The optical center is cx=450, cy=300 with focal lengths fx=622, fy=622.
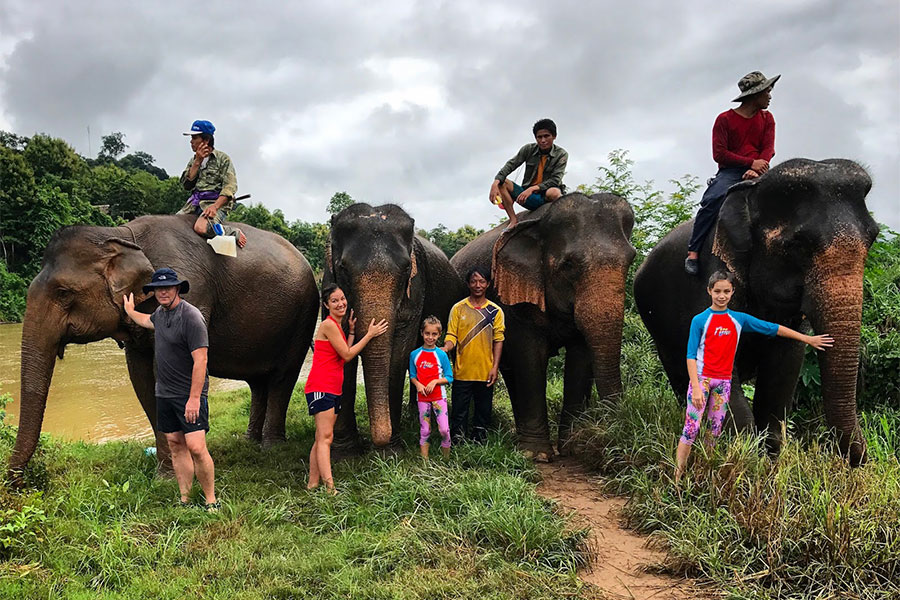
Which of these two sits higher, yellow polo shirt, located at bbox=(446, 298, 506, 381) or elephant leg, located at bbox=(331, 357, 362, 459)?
yellow polo shirt, located at bbox=(446, 298, 506, 381)

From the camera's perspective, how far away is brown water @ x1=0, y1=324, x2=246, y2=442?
958 cm

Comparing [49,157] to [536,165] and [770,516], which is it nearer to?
[536,165]

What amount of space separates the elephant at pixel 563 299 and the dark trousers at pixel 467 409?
1.21ft

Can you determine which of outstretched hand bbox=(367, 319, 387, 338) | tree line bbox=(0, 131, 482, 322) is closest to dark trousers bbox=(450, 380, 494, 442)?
outstretched hand bbox=(367, 319, 387, 338)

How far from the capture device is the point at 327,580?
3.33 meters

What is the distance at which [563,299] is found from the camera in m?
5.91

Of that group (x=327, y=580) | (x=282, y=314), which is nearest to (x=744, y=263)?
(x=327, y=580)

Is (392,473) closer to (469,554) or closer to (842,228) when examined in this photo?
(469,554)

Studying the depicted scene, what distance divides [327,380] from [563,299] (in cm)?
241

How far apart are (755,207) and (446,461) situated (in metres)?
3.10

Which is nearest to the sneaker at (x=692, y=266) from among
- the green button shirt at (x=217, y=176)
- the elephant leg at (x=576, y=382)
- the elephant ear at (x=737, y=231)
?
the elephant ear at (x=737, y=231)

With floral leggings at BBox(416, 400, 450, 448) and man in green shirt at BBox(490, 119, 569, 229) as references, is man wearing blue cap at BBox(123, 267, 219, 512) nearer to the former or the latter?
floral leggings at BBox(416, 400, 450, 448)

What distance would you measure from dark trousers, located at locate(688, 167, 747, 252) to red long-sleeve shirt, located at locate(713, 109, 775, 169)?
77 mm

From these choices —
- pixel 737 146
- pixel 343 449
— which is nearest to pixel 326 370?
pixel 343 449
